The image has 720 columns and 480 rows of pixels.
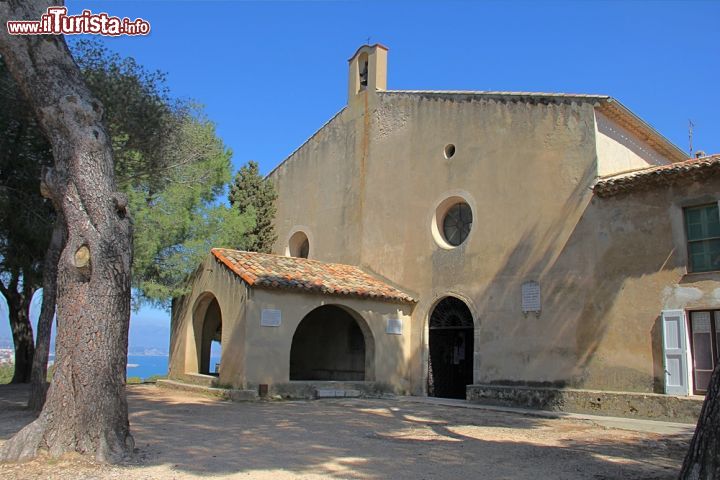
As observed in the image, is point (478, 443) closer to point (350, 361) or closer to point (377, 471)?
point (377, 471)

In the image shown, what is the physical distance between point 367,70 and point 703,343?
42.1 feet

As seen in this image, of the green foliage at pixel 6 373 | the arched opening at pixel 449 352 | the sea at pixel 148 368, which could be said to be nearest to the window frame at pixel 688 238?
the arched opening at pixel 449 352

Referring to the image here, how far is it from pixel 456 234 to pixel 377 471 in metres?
10.6

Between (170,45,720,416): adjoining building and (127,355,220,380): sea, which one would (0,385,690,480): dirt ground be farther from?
(127,355,220,380): sea

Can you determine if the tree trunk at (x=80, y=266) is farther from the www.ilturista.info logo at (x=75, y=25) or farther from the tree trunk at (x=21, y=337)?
the tree trunk at (x=21, y=337)

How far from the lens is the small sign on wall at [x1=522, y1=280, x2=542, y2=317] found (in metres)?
13.9

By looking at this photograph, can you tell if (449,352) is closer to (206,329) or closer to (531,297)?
(531,297)

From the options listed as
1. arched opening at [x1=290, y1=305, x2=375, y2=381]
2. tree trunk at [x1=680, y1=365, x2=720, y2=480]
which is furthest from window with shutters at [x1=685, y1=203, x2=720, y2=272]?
arched opening at [x1=290, y1=305, x2=375, y2=381]

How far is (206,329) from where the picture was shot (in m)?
19.2

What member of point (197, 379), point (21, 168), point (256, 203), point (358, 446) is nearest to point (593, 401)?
point (358, 446)

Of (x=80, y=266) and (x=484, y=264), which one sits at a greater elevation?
(x=484, y=264)

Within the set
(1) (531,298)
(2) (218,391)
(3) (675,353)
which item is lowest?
(2) (218,391)

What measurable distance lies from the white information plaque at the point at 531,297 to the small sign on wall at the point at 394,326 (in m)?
3.81

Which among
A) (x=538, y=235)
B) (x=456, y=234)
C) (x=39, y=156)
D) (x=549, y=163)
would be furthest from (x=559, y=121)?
(x=39, y=156)
